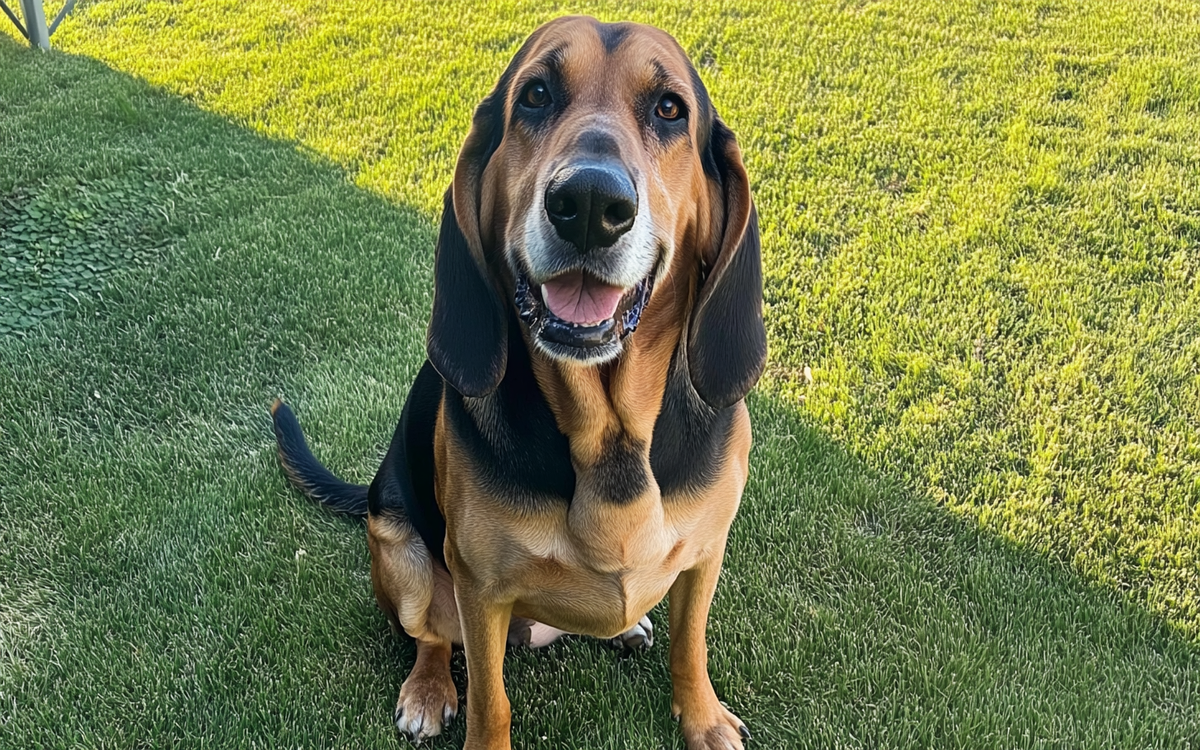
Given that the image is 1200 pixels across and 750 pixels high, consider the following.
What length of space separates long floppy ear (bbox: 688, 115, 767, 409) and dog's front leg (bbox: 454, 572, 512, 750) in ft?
2.99

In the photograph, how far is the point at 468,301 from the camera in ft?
8.10

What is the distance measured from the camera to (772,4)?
9.18m

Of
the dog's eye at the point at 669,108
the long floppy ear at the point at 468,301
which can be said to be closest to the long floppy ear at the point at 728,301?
the dog's eye at the point at 669,108

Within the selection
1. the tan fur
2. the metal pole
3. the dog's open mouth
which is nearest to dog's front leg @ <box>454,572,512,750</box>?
the tan fur

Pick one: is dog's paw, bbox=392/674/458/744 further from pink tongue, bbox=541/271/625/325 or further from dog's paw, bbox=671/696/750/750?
pink tongue, bbox=541/271/625/325

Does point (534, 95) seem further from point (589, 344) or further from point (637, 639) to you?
point (637, 639)

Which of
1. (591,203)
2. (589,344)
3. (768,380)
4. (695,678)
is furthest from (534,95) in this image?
(768,380)

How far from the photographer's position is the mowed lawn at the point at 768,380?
3.31 metres

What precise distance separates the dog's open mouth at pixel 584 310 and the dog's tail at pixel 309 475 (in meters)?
1.89

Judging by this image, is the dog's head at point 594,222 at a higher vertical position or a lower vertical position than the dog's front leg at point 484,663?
higher

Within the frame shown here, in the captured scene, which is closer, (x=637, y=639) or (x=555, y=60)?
(x=555, y=60)

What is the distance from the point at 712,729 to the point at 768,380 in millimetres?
2232

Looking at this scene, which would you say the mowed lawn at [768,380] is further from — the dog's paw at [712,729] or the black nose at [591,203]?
the black nose at [591,203]

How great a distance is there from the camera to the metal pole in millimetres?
9102
